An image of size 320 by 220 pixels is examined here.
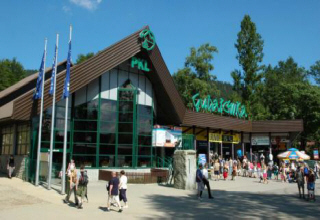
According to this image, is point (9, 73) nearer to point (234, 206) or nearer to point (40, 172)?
point (40, 172)

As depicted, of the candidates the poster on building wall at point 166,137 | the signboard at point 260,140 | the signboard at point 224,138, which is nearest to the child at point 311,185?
the poster on building wall at point 166,137

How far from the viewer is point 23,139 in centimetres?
2133

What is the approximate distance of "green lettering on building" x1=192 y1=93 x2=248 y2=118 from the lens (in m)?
30.9

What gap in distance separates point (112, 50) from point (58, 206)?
490 inches

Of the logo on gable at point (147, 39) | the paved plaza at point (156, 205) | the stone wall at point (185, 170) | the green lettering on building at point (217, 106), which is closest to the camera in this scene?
the paved plaza at point (156, 205)

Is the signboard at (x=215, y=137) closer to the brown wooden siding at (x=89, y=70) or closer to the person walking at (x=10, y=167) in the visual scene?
the brown wooden siding at (x=89, y=70)

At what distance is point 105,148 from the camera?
22922 mm

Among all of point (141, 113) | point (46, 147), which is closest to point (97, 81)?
point (141, 113)

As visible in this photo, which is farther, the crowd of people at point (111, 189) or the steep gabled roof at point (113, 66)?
the steep gabled roof at point (113, 66)

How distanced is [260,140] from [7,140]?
26.7 meters

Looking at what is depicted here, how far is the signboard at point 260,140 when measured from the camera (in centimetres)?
3581

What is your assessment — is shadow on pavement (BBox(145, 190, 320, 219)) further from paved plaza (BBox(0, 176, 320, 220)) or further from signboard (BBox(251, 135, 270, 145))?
signboard (BBox(251, 135, 270, 145))

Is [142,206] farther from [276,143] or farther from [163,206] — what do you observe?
[276,143]

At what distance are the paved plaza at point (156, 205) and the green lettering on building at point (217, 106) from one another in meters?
14.0
